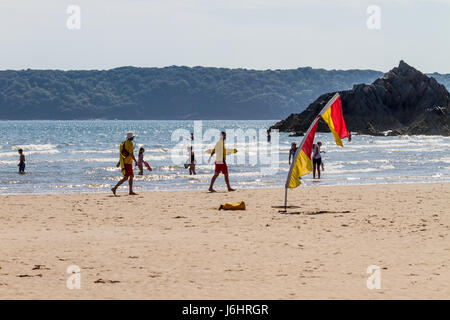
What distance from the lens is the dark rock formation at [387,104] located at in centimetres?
12650

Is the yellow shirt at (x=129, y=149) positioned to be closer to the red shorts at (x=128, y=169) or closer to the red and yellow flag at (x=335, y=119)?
the red shorts at (x=128, y=169)

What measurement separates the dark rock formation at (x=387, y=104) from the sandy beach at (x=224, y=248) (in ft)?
352

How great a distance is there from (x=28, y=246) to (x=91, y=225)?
241 centimetres

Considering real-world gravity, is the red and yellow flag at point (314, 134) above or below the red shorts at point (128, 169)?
above

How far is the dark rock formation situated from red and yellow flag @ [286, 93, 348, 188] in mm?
108179

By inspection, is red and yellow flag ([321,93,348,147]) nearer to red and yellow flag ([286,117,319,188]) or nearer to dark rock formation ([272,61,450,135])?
red and yellow flag ([286,117,319,188])

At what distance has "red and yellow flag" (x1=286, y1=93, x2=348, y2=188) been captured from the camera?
42.4ft

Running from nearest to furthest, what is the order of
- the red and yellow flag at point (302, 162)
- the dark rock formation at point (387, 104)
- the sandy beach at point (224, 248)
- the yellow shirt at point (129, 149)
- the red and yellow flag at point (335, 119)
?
1. the sandy beach at point (224, 248)
2. the red and yellow flag at point (335, 119)
3. the red and yellow flag at point (302, 162)
4. the yellow shirt at point (129, 149)
5. the dark rock formation at point (387, 104)

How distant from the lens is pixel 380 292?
695 centimetres

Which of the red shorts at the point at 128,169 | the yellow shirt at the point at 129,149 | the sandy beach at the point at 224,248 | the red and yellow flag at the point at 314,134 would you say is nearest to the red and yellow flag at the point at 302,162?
the red and yellow flag at the point at 314,134

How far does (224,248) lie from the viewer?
31.8 feet

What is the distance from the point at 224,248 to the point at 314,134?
172 inches

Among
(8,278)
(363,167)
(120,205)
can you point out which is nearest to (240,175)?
(363,167)

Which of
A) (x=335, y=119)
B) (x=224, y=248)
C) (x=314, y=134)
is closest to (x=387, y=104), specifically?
(x=314, y=134)
